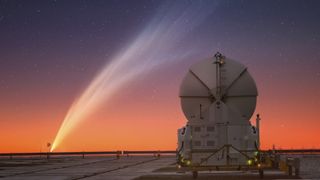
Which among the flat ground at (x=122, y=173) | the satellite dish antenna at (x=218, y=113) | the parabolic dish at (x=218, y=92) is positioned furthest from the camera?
the flat ground at (x=122, y=173)

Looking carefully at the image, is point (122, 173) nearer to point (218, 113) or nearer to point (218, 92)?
point (218, 92)

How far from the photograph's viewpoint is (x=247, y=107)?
85.4 ft

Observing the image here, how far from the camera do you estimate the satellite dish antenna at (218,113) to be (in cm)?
2434

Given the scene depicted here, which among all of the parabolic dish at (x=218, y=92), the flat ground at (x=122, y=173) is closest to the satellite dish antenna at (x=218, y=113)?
the parabolic dish at (x=218, y=92)

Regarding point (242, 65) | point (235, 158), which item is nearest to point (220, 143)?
point (235, 158)

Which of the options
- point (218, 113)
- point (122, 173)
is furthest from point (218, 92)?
point (122, 173)

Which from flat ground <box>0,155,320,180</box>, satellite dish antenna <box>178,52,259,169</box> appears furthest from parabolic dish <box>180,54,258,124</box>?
flat ground <box>0,155,320,180</box>

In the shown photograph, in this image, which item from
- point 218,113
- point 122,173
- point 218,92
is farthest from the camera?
point 122,173

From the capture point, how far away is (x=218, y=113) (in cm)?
2509

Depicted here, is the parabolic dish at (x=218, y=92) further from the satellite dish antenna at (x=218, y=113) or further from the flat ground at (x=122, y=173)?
the flat ground at (x=122, y=173)

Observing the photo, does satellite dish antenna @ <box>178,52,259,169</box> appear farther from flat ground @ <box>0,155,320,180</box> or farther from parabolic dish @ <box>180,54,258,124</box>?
flat ground @ <box>0,155,320,180</box>

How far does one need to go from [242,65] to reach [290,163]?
697cm

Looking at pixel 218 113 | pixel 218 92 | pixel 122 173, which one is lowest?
pixel 122 173

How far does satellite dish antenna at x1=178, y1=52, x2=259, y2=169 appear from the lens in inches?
958
